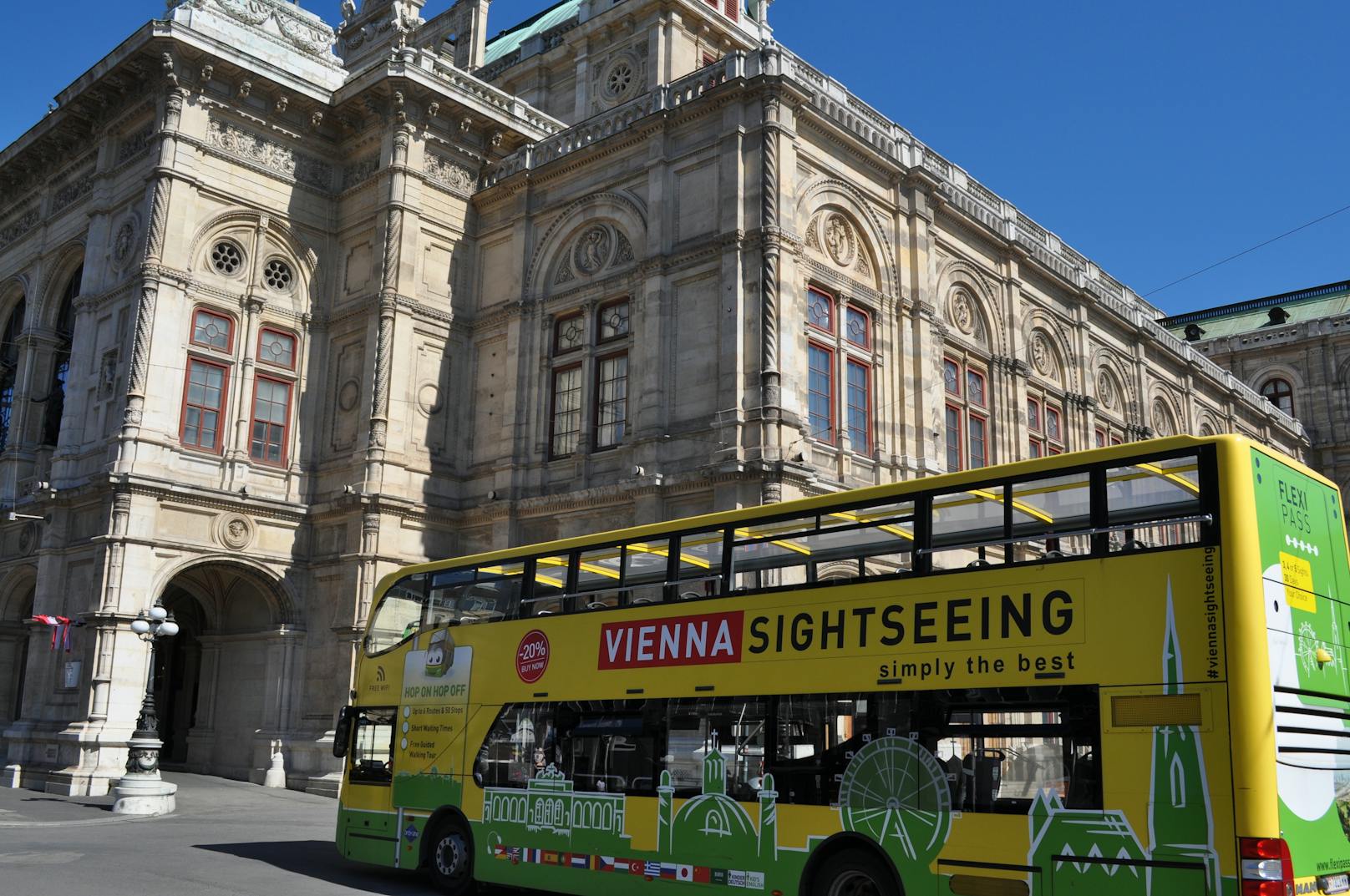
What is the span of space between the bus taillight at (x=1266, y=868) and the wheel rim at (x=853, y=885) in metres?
3.24

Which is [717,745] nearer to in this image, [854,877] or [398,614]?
[854,877]

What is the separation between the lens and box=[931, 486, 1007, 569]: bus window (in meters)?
10.2

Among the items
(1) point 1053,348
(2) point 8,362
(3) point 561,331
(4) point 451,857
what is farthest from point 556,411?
(2) point 8,362

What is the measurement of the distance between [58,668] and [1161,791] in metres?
25.3

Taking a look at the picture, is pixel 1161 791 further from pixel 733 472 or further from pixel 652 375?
pixel 652 375

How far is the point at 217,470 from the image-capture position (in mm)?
27625

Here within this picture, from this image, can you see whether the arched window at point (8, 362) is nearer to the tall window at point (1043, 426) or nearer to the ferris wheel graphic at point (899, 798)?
the tall window at point (1043, 426)

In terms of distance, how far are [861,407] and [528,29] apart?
24.5 m

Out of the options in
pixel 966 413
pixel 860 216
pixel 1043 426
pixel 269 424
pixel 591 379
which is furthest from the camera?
pixel 1043 426

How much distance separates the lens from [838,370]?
25844 millimetres

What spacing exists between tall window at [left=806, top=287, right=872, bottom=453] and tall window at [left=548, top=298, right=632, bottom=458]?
425 centimetres

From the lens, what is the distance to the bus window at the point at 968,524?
10.2 metres

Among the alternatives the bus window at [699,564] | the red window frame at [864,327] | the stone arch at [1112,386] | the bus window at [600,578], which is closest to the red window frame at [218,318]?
the red window frame at [864,327]

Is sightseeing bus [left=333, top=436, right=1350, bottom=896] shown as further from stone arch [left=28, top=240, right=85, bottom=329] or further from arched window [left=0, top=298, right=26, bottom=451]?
arched window [left=0, top=298, right=26, bottom=451]
